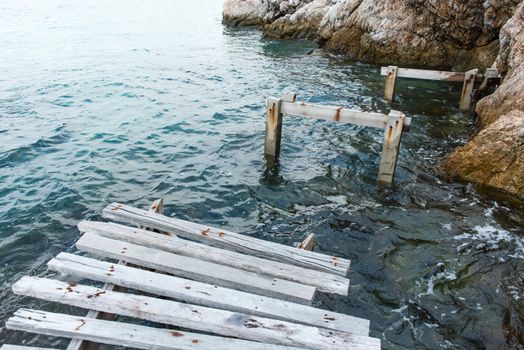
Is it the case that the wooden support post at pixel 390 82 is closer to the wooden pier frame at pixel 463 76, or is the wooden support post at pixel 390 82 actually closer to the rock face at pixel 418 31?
the wooden pier frame at pixel 463 76

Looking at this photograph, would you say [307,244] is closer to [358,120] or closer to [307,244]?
[307,244]

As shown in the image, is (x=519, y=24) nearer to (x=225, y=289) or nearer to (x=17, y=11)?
(x=225, y=289)

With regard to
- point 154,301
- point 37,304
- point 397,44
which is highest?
point 397,44

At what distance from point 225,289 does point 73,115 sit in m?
11.9

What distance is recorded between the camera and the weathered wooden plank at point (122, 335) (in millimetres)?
4168

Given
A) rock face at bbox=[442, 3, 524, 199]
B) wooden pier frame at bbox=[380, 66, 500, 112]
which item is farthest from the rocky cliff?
wooden pier frame at bbox=[380, 66, 500, 112]

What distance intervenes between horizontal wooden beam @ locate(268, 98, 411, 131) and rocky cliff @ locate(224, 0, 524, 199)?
90.1 inches

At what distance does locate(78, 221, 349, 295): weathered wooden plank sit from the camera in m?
5.20

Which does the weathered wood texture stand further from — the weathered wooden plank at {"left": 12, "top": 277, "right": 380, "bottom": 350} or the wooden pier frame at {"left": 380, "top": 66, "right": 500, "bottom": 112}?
the wooden pier frame at {"left": 380, "top": 66, "right": 500, "bottom": 112}

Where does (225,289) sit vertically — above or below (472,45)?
below

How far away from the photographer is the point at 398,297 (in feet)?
21.2

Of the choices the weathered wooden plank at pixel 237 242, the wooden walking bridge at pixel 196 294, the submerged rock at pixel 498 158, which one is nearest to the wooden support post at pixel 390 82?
the submerged rock at pixel 498 158

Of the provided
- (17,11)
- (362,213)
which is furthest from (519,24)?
(17,11)

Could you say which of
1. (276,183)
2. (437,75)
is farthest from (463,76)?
(276,183)
